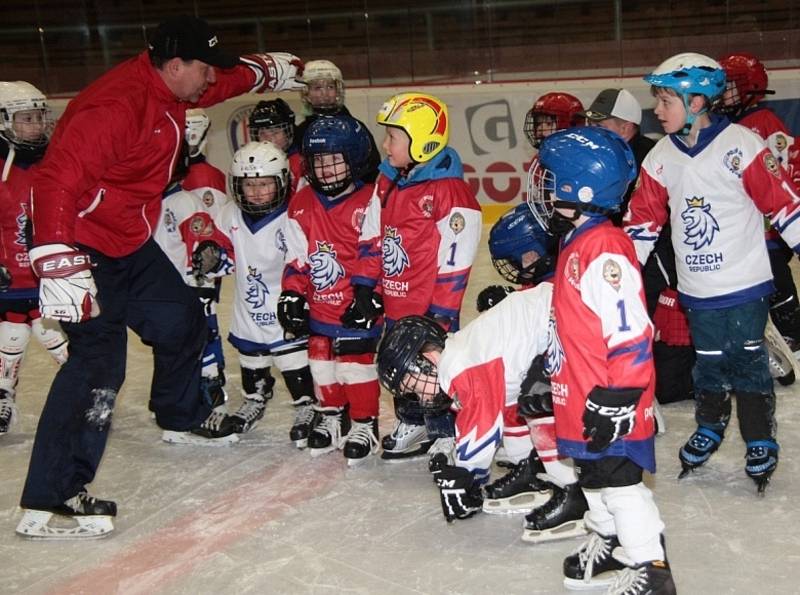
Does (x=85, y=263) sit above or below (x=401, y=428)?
above

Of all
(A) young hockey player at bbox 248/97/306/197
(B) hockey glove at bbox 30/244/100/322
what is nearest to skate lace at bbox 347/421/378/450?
(B) hockey glove at bbox 30/244/100/322

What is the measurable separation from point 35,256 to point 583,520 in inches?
75.9

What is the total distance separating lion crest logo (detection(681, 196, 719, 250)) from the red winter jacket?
1819 millimetres

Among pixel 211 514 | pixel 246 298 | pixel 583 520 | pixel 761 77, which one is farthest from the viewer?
pixel 761 77

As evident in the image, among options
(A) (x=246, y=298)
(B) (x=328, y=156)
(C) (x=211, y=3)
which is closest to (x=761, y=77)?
(B) (x=328, y=156)

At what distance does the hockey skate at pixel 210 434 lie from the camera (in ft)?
14.1

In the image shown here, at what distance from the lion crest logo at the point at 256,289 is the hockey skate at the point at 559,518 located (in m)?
1.68

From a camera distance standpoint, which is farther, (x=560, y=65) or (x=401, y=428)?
(x=560, y=65)

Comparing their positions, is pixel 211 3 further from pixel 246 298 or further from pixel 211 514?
pixel 211 514

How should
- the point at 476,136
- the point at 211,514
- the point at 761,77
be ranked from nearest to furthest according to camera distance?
the point at 211,514
the point at 761,77
the point at 476,136

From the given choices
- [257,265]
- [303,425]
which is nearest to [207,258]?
[257,265]

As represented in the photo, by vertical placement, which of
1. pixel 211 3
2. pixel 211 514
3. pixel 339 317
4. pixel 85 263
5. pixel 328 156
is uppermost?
pixel 211 3

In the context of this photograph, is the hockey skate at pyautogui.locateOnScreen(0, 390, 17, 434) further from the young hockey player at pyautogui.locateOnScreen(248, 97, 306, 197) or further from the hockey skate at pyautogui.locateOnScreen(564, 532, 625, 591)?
the hockey skate at pyautogui.locateOnScreen(564, 532, 625, 591)

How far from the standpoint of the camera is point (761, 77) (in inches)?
210
